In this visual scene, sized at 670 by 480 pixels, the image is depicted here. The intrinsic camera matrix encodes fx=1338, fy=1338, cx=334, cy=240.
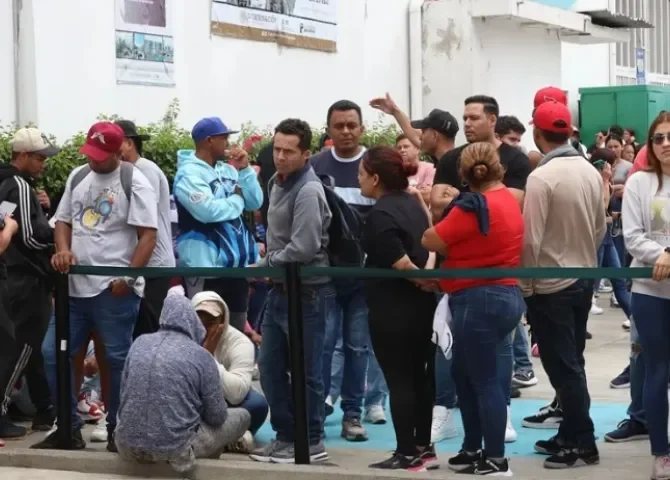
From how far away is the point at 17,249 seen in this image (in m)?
8.39

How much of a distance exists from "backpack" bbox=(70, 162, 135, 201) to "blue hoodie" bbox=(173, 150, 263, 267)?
33.3 inches

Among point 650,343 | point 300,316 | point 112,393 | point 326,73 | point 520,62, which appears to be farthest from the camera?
point 520,62

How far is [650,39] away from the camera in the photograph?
100 ft

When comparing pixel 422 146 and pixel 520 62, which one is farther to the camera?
pixel 520 62

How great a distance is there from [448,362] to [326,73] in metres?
9.80

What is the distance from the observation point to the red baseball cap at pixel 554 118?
24.6 feet

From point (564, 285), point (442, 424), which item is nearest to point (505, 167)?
point (564, 285)

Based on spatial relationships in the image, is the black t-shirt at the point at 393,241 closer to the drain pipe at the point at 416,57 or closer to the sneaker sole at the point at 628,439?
the sneaker sole at the point at 628,439

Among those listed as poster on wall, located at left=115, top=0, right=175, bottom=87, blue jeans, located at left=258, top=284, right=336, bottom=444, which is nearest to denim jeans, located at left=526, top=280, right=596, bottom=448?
blue jeans, located at left=258, top=284, right=336, bottom=444

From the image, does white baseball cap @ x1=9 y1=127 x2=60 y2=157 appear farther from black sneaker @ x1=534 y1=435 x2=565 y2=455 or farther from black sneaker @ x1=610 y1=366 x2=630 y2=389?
black sneaker @ x1=610 y1=366 x2=630 y2=389

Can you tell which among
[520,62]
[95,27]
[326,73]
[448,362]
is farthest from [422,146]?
[520,62]

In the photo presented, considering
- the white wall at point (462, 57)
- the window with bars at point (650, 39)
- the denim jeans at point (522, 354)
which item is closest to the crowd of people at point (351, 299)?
the denim jeans at point (522, 354)

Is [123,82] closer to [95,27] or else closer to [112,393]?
[95,27]

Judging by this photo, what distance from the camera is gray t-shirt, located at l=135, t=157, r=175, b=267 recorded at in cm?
838
